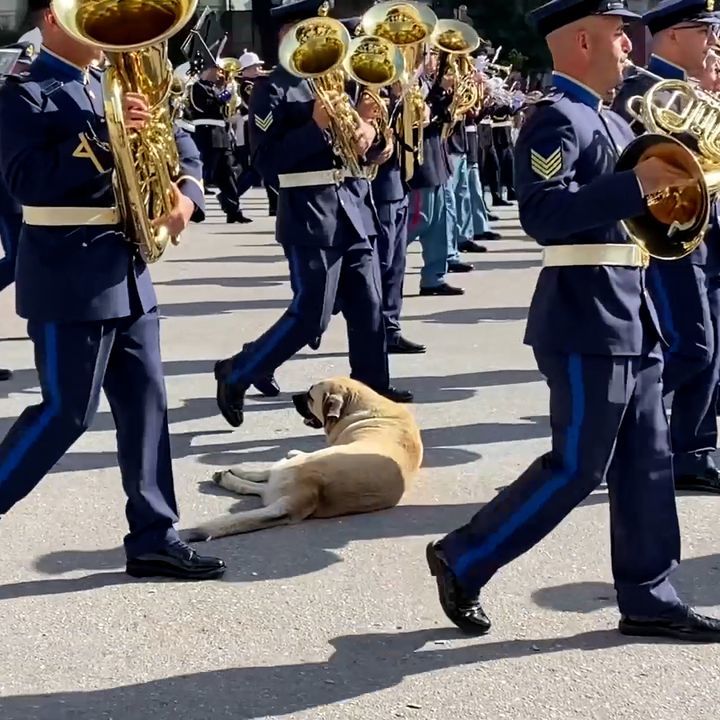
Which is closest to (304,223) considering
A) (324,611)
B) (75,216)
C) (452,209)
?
(75,216)

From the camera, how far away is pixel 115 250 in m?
4.07

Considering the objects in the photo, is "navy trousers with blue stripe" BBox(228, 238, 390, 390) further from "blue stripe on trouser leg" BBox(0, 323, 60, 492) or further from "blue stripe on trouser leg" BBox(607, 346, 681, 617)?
"blue stripe on trouser leg" BBox(607, 346, 681, 617)

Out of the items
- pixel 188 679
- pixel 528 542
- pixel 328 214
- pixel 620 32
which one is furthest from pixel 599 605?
pixel 328 214

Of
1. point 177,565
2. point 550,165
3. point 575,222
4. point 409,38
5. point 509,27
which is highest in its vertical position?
point 509,27

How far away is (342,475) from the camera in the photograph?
4.88m

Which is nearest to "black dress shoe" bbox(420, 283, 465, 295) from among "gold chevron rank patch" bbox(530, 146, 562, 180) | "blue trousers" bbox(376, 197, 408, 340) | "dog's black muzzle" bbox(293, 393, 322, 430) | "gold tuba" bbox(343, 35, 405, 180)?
"blue trousers" bbox(376, 197, 408, 340)

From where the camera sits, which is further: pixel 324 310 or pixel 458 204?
pixel 458 204

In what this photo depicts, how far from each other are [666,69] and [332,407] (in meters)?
1.69

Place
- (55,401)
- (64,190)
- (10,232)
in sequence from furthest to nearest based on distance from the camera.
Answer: (10,232) < (55,401) < (64,190)

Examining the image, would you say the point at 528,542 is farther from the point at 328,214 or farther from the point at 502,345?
the point at 502,345

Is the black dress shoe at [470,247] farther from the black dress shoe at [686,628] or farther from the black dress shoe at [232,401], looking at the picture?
the black dress shoe at [686,628]

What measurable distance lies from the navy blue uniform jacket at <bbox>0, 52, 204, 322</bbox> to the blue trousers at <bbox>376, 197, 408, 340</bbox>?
11.3 feet

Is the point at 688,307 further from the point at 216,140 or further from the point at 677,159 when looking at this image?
the point at 216,140

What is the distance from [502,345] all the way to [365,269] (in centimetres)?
198
